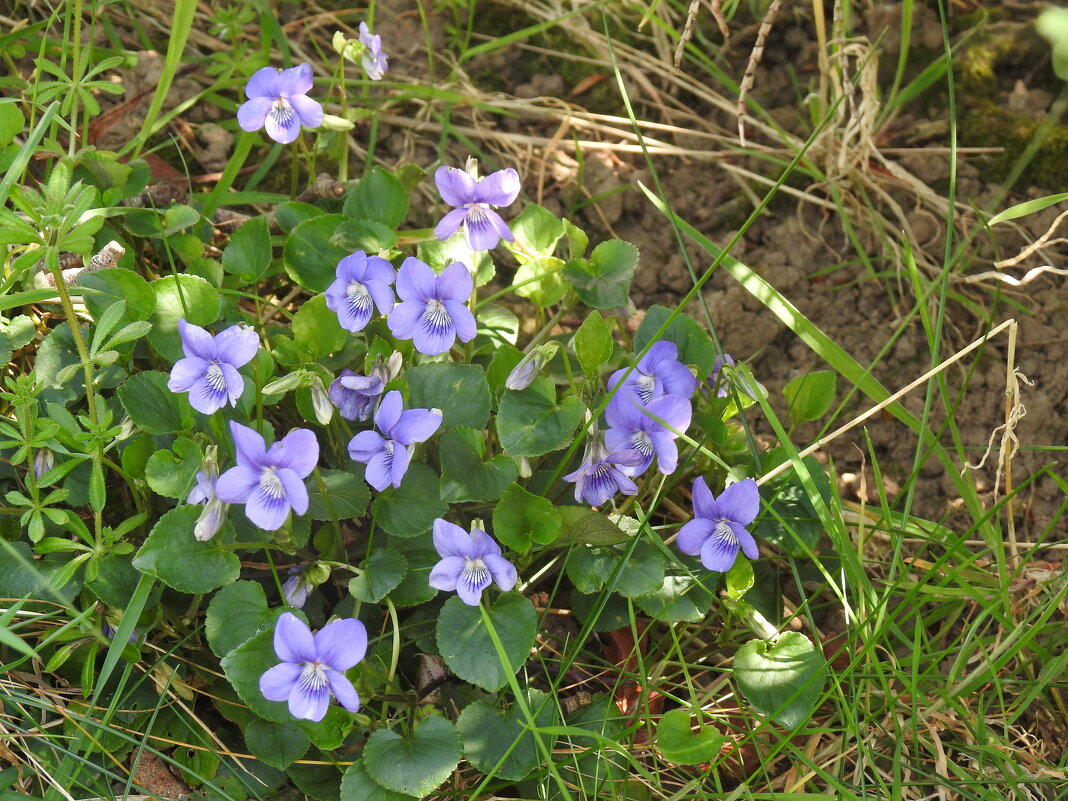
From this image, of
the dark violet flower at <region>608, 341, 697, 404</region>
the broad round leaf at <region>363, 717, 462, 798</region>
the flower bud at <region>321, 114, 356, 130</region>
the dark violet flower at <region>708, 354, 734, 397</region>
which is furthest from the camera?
the flower bud at <region>321, 114, 356, 130</region>

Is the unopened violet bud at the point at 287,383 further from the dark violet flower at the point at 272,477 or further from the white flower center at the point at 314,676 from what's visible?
the white flower center at the point at 314,676

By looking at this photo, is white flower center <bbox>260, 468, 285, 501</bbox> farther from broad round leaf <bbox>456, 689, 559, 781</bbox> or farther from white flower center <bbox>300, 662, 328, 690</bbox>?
broad round leaf <bbox>456, 689, 559, 781</bbox>

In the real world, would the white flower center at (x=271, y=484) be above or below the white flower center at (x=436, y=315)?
below

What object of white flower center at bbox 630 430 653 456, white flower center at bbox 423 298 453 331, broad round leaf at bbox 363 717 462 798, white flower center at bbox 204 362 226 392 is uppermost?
white flower center at bbox 423 298 453 331

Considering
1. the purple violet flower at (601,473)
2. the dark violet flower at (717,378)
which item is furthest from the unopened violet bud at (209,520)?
the dark violet flower at (717,378)

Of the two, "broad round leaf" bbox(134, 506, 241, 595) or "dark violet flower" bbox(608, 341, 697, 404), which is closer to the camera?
"broad round leaf" bbox(134, 506, 241, 595)

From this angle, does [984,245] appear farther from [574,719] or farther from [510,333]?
[574,719]

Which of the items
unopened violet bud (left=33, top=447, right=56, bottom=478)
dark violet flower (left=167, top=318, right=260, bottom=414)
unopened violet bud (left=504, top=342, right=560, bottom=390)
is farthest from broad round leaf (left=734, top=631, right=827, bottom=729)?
unopened violet bud (left=33, top=447, right=56, bottom=478)
